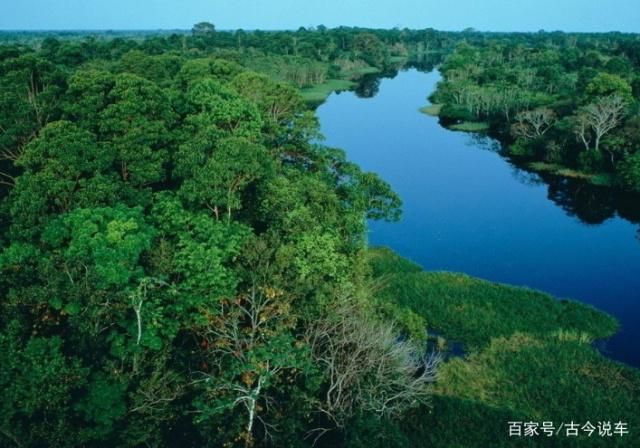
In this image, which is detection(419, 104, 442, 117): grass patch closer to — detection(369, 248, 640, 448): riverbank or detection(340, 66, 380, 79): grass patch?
detection(340, 66, 380, 79): grass patch

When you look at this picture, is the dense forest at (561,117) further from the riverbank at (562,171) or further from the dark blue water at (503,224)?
the dark blue water at (503,224)

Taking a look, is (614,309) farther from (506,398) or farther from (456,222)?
(456,222)

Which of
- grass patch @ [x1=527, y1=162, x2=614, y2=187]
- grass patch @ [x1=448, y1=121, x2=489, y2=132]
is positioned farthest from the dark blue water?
grass patch @ [x1=448, y1=121, x2=489, y2=132]

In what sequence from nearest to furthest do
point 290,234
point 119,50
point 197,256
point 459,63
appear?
point 197,256
point 290,234
point 119,50
point 459,63

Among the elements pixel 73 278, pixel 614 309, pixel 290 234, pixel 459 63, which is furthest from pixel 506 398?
pixel 459 63

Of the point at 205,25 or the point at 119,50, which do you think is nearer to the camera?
the point at 119,50

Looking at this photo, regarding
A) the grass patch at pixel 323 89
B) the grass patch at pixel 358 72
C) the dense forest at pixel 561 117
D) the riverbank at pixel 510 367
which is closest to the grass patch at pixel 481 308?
the riverbank at pixel 510 367
